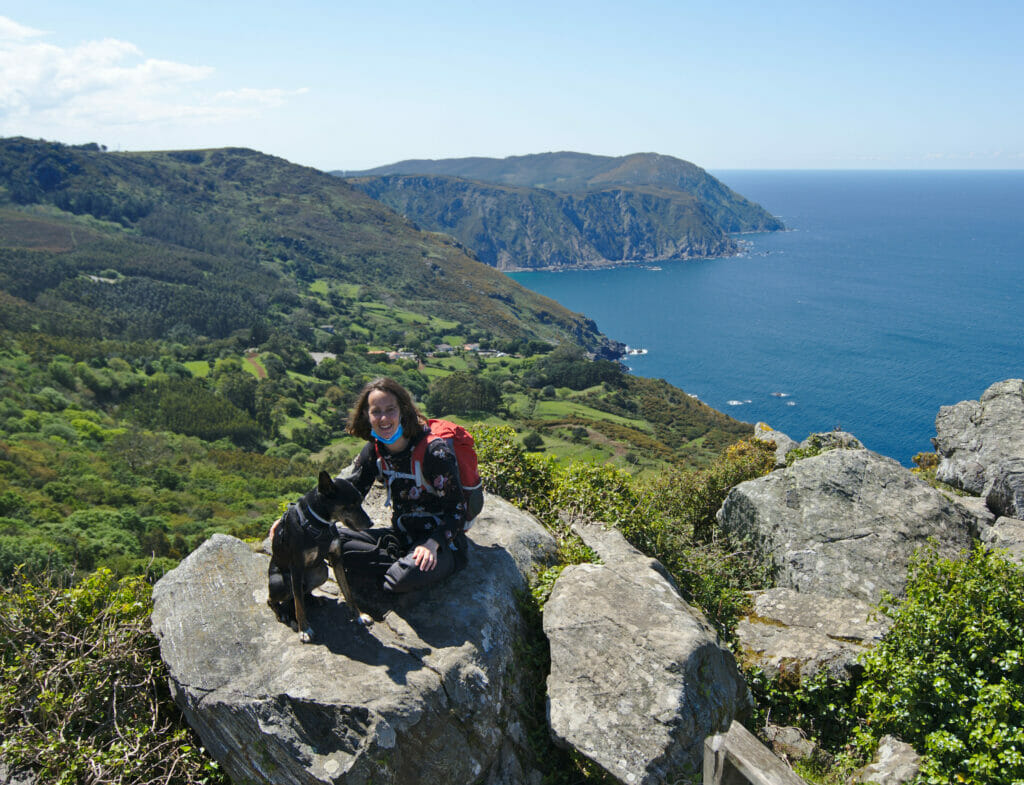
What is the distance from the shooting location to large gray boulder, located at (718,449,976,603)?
10.3m

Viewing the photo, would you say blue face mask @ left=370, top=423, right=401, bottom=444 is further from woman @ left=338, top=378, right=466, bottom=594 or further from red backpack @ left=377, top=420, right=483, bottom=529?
red backpack @ left=377, top=420, right=483, bottom=529

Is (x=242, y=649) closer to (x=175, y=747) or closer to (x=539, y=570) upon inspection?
(x=175, y=747)

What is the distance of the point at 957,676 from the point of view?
19.7 feet

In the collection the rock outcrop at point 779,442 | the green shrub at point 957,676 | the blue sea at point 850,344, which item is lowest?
the blue sea at point 850,344

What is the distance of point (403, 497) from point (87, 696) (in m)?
3.39

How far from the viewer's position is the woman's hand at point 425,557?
582 centimetres

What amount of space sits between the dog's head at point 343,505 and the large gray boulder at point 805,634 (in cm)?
539

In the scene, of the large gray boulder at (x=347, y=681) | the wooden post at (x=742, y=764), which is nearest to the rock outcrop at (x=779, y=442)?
the large gray boulder at (x=347, y=681)

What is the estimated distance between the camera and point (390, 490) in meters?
6.31

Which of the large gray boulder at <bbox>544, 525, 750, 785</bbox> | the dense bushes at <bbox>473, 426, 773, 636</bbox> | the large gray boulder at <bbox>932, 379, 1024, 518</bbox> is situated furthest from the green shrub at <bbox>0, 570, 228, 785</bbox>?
the large gray boulder at <bbox>932, 379, 1024, 518</bbox>

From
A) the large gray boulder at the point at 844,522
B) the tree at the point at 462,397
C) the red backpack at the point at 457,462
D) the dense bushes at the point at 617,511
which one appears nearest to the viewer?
the red backpack at the point at 457,462

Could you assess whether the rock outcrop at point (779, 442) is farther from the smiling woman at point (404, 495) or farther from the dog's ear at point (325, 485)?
the dog's ear at point (325, 485)

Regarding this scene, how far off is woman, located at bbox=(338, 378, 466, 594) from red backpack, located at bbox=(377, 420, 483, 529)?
20 mm

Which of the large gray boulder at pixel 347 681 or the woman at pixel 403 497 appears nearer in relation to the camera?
the large gray boulder at pixel 347 681
